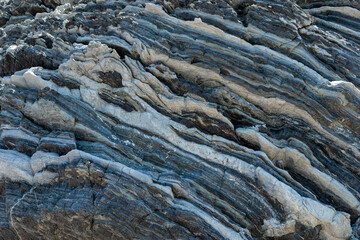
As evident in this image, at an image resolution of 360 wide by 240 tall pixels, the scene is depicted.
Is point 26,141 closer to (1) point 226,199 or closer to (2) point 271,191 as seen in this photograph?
(1) point 226,199

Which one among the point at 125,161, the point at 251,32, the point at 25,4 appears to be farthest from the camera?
the point at 25,4

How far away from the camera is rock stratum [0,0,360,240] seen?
13.4 meters

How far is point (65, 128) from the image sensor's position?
15.2 metres

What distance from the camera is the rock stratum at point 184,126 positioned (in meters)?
13.4

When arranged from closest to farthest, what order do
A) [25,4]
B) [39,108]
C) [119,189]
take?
[119,189] < [39,108] < [25,4]

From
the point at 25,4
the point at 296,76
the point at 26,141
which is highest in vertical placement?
the point at 296,76

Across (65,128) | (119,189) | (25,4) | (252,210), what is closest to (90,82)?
(65,128)

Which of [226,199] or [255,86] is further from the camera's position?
[255,86]

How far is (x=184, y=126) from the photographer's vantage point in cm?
1509

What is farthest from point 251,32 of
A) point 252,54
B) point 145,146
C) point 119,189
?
point 119,189

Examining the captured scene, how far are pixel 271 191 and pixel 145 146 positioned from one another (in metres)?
5.36

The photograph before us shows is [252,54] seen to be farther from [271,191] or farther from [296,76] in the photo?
[271,191]

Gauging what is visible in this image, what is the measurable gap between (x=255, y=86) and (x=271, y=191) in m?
4.92

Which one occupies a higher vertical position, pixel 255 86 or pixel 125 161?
pixel 255 86
